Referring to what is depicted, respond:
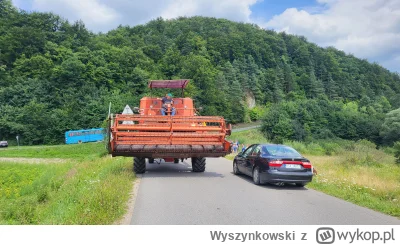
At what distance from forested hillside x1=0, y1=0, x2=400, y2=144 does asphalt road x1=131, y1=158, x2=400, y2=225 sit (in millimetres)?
55957

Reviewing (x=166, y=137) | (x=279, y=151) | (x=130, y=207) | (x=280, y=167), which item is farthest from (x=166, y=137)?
(x=130, y=207)

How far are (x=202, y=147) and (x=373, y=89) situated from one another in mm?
137256

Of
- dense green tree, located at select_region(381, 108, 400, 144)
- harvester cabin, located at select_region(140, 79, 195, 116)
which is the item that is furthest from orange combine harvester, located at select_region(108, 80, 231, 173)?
dense green tree, located at select_region(381, 108, 400, 144)

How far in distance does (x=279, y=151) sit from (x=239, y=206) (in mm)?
4458

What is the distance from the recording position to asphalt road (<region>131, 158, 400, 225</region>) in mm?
7105

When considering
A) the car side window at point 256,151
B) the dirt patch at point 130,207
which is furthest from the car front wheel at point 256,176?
the dirt patch at point 130,207

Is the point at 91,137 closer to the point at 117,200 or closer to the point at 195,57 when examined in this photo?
the point at 195,57

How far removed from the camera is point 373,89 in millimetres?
133125

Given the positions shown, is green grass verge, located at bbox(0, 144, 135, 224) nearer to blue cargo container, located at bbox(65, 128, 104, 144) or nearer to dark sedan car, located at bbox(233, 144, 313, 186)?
dark sedan car, located at bbox(233, 144, 313, 186)

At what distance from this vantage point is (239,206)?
27.3 feet

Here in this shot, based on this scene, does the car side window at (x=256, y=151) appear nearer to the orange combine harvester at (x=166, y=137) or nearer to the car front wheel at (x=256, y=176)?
Result: the car front wheel at (x=256, y=176)

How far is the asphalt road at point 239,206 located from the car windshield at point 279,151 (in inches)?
42.8

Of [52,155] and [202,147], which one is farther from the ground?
[202,147]
